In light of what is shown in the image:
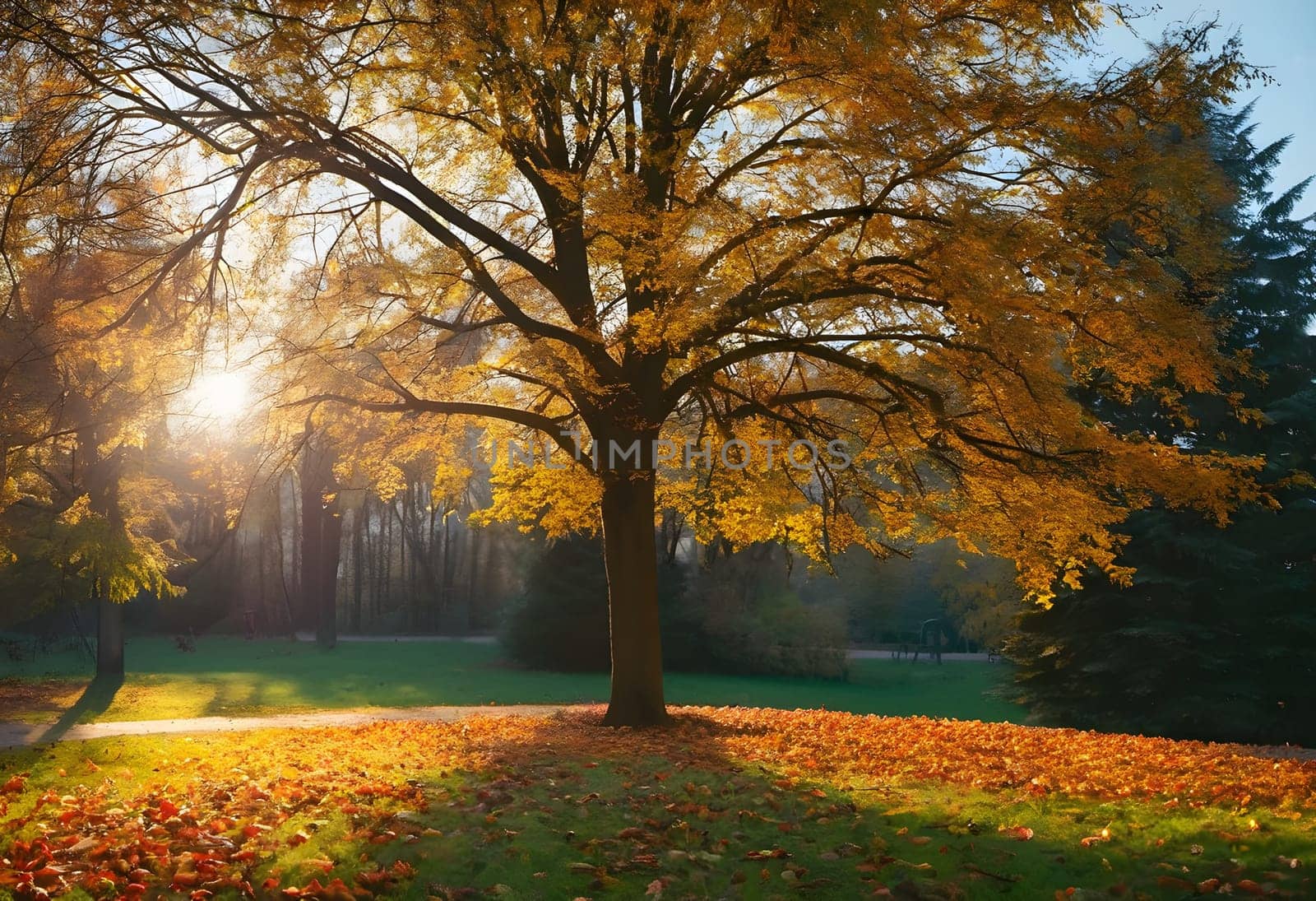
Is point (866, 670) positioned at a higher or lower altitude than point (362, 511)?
lower

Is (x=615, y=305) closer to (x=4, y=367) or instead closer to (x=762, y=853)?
(x=4, y=367)

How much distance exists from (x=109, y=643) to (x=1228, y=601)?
2190 centimetres

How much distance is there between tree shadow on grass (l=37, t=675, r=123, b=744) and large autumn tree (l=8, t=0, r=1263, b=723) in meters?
5.18

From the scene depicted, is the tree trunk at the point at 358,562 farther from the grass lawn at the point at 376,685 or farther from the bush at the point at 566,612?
the bush at the point at 566,612

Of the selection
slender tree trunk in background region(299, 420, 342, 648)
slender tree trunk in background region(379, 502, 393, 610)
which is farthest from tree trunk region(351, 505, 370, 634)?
slender tree trunk in background region(299, 420, 342, 648)

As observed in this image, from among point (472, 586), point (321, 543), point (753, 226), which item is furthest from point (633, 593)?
point (472, 586)

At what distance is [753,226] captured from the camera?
9086mm

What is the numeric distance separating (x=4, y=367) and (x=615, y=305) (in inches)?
251

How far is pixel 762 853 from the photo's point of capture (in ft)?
18.1

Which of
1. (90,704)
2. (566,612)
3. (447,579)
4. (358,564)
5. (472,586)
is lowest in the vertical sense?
(90,704)

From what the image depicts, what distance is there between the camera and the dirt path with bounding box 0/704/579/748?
10.9m

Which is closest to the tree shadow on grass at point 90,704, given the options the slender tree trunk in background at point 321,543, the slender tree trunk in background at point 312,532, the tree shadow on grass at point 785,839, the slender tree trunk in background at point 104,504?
the slender tree trunk in background at point 104,504

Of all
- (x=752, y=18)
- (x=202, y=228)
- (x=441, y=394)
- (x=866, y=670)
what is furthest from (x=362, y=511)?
(x=752, y=18)

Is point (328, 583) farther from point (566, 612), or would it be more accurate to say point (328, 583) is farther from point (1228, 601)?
point (1228, 601)
